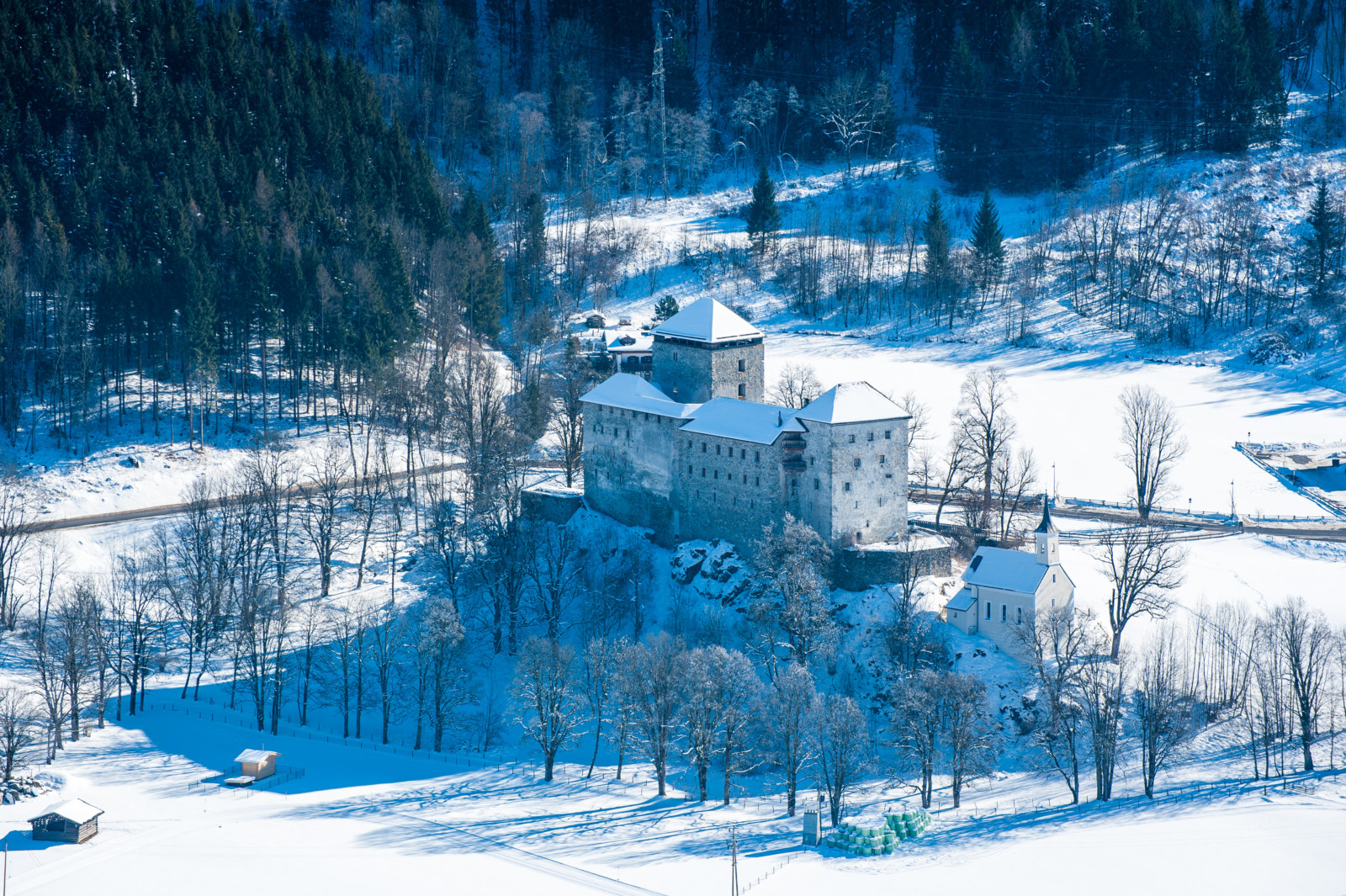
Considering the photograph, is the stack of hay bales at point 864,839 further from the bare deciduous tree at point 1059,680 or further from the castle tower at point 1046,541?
the castle tower at point 1046,541

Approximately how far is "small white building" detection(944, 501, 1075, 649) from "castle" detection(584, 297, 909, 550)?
4.37 meters

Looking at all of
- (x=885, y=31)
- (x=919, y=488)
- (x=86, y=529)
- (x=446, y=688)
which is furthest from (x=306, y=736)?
(x=885, y=31)

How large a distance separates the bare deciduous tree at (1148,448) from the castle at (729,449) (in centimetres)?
1481

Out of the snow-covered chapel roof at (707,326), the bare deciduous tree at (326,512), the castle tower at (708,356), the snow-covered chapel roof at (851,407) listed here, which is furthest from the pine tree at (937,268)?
the bare deciduous tree at (326,512)

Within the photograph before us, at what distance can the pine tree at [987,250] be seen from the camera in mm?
100312

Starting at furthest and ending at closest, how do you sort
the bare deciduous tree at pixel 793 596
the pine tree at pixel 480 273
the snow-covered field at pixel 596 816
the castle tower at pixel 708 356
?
1. the pine tree at pixel 480 273
2. the castle tower at pixel 708 356
3. the bare deciduous tree at pixel 793 596
4. the snow-covered field at pixel 596 816

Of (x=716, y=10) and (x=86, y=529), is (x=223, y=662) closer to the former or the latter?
(x=86, y=529)

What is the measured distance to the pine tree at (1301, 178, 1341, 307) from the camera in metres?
97.1

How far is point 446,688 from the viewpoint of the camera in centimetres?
6119

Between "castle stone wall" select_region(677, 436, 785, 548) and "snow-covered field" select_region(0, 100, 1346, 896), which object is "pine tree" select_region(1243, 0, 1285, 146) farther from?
"castle stone wall" select_region(677, 436, 785, 548)

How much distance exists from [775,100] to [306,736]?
268 ft

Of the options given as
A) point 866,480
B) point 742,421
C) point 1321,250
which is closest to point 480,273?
point 742,421

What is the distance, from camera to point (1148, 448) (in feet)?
228

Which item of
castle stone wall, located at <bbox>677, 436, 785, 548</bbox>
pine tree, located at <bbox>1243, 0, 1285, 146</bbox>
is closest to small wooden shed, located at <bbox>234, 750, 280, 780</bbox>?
castle stone wall, located at <bbox>677, 436, 785, 548</bbox>
